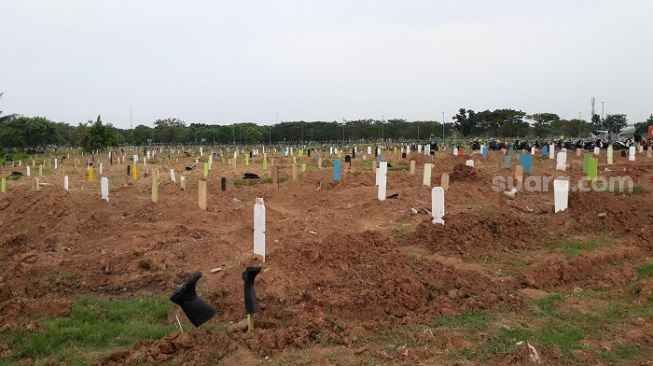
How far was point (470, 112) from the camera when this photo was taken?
3159 inches

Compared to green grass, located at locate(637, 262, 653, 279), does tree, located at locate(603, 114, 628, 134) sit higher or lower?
higher

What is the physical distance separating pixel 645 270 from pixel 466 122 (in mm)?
75769

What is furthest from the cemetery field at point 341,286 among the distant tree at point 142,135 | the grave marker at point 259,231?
the distant tree at point 142,135

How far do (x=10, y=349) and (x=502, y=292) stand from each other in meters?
5.65

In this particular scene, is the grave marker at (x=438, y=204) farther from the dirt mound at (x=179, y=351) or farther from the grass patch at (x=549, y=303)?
the dirt mound at (x=179, y=351)

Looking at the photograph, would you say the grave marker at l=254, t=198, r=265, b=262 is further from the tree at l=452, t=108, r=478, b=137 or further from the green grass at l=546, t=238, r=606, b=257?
the tree at l=452, t=108, r=478, b=137

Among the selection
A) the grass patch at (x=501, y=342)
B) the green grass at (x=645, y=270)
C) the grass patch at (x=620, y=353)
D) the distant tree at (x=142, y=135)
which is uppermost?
the distant tree at (x=142, y=135)

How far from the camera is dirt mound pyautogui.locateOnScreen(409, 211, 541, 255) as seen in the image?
347 inches

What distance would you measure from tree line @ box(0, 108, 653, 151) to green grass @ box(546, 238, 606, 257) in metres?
65.4

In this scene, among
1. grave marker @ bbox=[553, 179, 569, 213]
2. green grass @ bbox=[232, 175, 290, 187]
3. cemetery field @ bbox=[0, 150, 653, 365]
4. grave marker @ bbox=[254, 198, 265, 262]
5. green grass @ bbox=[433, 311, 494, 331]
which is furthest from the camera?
green grass @ bbox=[232, 175, 290, 187]

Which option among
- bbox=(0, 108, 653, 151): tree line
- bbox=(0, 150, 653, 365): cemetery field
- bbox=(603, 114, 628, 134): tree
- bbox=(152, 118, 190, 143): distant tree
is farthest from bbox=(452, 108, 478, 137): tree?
bbox=(0, 150, 653, 365): cemetery field

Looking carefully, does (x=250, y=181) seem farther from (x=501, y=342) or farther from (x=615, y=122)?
(x=615, y=122)

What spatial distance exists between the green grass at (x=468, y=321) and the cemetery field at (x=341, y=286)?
21 millimetres

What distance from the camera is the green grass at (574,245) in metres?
8.66
